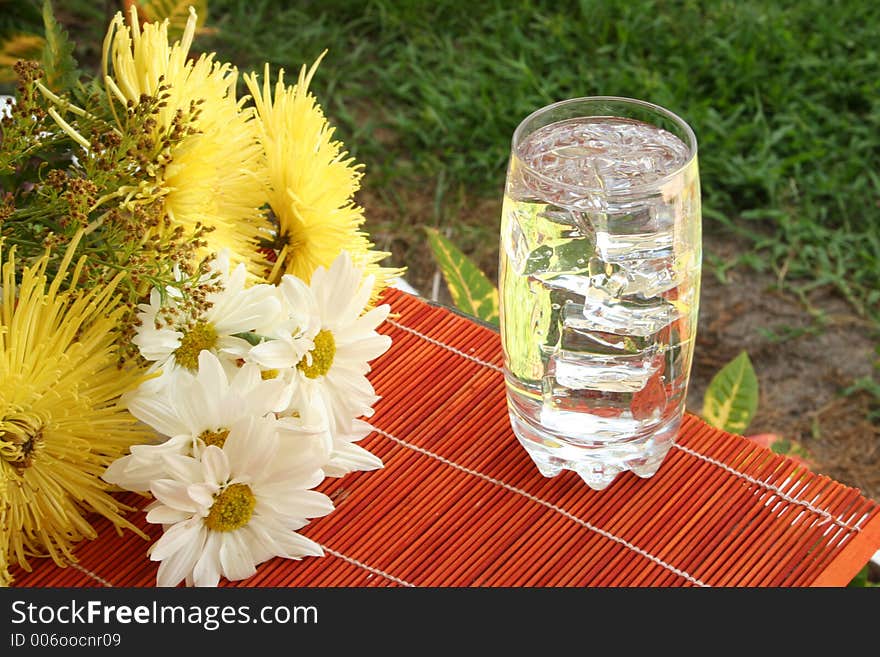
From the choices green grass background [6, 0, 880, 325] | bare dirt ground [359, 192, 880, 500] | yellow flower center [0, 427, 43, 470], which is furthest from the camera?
green grass background [6, 0, 880, 325]

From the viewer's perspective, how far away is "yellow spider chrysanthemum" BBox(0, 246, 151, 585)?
0.92 m

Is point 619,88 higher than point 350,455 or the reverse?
the reverse

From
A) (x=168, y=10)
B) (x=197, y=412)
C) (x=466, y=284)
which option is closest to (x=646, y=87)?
(x=168, y=10)

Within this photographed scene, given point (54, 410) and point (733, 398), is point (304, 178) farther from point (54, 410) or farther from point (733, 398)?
point (733, 398)

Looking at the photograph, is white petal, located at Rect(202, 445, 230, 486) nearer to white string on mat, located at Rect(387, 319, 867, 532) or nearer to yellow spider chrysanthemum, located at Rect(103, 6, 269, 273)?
yellow spider chrysanthemum, located at Rect(103, 6, 269, 273)

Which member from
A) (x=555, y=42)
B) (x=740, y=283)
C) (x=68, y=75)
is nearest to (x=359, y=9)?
(x=555, y=42)

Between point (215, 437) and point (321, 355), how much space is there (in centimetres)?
11

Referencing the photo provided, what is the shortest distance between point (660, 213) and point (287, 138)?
0.34 meters

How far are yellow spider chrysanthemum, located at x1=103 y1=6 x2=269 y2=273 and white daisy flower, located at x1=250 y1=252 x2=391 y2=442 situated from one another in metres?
0.09

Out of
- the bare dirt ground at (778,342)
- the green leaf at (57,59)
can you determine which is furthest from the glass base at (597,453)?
the bare dirt ground at (778,342)

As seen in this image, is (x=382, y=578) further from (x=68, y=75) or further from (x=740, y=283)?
(x=740, y=283)

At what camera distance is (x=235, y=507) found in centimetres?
99

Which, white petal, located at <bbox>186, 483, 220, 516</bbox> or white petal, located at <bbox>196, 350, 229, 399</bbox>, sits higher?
white petal, located at <bbox>196, 350, 229, 399</bbox>

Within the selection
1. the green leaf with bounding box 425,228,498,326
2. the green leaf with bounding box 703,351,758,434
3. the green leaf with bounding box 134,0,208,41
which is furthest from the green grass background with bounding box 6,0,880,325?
the green leaf with bounding box 425,228,498,326
